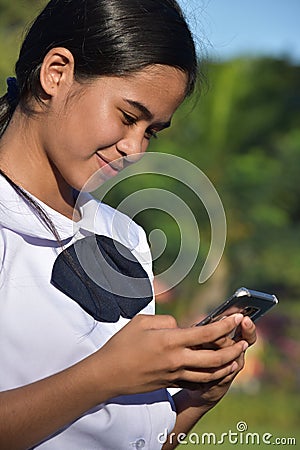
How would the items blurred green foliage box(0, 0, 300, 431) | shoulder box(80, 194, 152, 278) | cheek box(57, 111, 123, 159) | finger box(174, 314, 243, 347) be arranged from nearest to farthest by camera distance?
1. finger box(174, 314, 243, 347)
2. cheek box(57, 111, 123, 159)
3. shoulder box(80, 194, 152, 278)
4. blurred green foliage box(0, 0, 300, 431)

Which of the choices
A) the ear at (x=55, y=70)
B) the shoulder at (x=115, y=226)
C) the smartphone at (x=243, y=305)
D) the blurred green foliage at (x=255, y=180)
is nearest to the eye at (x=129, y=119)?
the ear at (x=55, y=70)

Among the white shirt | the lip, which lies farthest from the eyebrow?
the white shirt

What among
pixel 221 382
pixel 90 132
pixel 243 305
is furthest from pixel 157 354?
pixel 90 132

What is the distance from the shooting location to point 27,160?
163 cm

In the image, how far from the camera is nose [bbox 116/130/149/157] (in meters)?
1.61

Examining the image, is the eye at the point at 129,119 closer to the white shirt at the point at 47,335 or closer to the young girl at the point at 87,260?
the young girl at the point at 87,260

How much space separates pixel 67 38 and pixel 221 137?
32.3 ft

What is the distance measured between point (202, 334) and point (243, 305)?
20 cm

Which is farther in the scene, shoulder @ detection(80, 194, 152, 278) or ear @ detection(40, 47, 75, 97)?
shoulder @ detection(80, 194, 152, 278)

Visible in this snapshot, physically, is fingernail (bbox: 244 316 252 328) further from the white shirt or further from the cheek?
the cheek

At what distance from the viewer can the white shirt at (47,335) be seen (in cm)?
146

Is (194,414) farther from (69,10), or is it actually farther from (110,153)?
(69,10)

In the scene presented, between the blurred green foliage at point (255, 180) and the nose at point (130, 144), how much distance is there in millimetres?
8932

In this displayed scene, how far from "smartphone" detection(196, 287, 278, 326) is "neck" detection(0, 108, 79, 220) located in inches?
16.9
